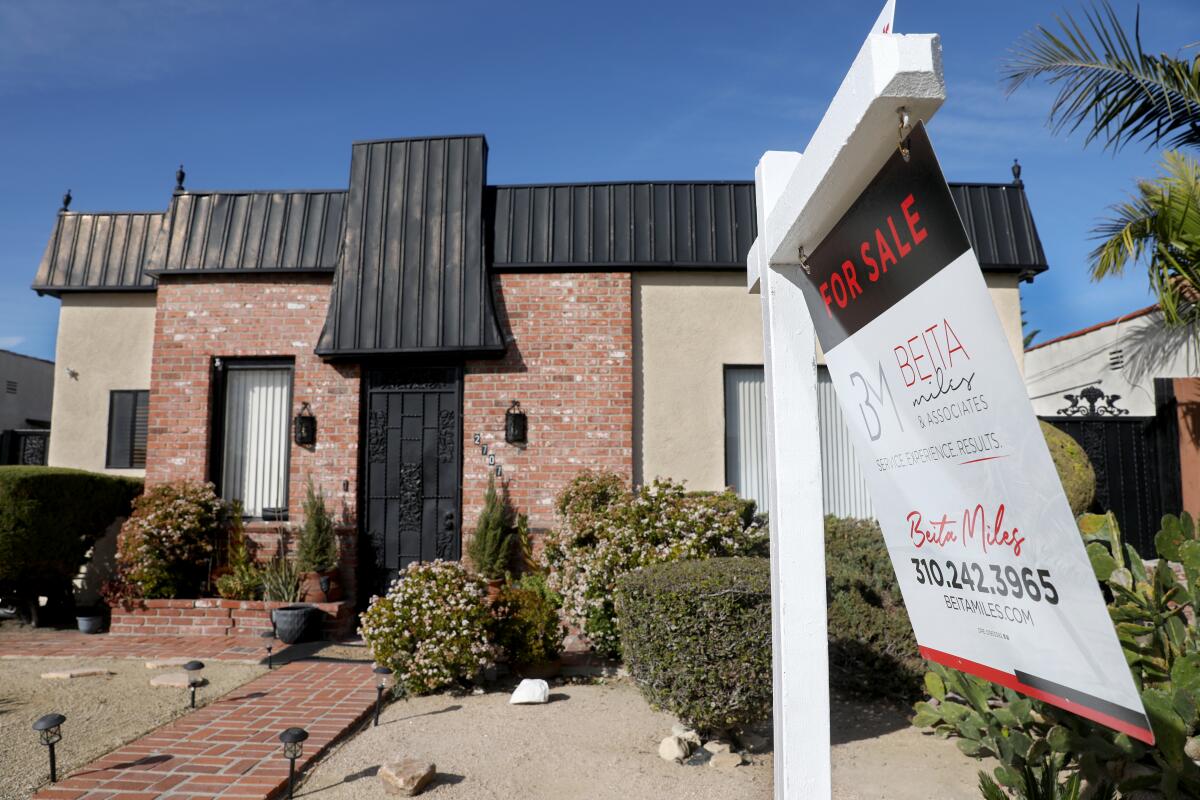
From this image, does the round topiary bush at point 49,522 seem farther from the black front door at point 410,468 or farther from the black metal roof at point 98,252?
the black front door at point 410,468

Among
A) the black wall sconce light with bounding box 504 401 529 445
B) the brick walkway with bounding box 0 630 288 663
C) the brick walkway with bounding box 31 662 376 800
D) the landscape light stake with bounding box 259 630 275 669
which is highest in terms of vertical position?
the black wall sconce light with bounding box 504 401 529 445

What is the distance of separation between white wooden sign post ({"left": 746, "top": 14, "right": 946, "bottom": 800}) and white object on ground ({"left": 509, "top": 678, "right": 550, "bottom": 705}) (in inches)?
128

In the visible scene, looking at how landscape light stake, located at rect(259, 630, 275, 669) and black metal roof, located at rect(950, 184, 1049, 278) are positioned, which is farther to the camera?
black metal roof, located at rect(950, 184, 1049, 278)

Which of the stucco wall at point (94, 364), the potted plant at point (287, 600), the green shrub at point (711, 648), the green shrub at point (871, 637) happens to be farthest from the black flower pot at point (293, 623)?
the green shrub at point (871, 637)

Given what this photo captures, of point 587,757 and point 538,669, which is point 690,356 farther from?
point 587,757

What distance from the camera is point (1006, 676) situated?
5.46ft

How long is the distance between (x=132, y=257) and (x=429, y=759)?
26.4 ft

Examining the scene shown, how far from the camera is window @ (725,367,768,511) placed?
8461 mm

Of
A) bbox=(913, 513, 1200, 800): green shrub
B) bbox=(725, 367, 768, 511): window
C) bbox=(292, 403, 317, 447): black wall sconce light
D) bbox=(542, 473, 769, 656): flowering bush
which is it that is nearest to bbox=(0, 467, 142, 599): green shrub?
bbox=(292, 403, 317, 447): black wall sconce light

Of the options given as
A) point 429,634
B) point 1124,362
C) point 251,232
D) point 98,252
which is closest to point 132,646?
point 429,634

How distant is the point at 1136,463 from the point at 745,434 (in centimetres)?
437

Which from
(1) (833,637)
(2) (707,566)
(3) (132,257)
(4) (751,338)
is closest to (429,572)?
(2) (707,566)

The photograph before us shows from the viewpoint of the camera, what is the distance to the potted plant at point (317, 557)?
774 centimetres

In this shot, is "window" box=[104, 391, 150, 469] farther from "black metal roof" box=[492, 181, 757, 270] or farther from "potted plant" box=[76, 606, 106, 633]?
"black metal roof" box=[492, 181, 757, 270]
